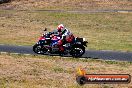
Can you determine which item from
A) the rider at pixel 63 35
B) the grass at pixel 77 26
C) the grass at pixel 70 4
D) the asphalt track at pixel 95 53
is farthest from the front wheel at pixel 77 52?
A: the grass at pixel 70 4

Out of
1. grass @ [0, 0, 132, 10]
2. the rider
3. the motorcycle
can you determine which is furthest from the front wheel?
grass @ [0, 0, 132, 10]

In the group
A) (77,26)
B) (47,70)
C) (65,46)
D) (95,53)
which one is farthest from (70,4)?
(47,70)

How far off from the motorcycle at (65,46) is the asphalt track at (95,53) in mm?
622

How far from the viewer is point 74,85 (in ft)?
65.0

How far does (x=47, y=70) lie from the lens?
23.1m

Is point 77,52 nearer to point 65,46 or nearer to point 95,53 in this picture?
point 65,46

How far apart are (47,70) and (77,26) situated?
26589mm

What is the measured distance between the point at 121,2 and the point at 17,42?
33.8 m

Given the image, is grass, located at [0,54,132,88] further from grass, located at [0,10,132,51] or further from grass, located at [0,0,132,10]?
grass, located at [0,0,132,10]

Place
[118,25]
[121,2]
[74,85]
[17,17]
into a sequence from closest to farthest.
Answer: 1. [74,85]
2. [118,25]
3. [17,17]
4. [121,2]

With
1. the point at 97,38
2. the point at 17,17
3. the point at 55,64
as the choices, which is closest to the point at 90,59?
the point at 55,64

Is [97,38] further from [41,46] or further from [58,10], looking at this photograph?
[58,10]

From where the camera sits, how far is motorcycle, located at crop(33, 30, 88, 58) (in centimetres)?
2808

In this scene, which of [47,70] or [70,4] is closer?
[47,70]
